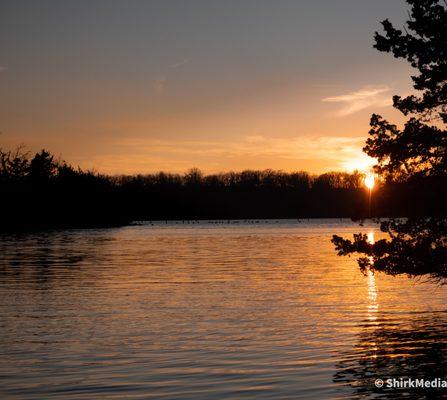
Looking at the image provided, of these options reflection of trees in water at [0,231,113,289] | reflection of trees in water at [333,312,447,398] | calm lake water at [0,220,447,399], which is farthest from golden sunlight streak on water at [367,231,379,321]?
reflection of trees in water at [0,231,113,289]

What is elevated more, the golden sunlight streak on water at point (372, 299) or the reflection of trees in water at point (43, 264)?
the reflection of trees in water at point (43, 264)

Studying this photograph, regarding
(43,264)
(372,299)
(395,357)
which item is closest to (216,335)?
(395,357)

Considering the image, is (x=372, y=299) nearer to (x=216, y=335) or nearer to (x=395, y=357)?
(x=216, y=335)

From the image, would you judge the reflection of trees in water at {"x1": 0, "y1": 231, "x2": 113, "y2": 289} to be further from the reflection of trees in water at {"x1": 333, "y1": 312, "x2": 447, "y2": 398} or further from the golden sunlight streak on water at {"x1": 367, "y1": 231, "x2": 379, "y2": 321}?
the reflection of trees in water at {"x1": 333, "y1": 312, "x2": 447, "y2": 398}

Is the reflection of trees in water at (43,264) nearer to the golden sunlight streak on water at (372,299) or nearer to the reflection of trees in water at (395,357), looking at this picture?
the golden sunlight streak on water at (372,299)

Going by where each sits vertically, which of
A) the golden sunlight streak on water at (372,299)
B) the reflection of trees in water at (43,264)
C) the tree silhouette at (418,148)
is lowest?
the golden sunlight streak on water at (372,299)

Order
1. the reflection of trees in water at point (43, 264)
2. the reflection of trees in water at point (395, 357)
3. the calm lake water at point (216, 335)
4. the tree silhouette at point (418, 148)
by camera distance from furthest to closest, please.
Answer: the reflection of trees in water at point (43, 264)
the tree silhouette at point (418, 148)
the calm lake water at point (216, 335)
the reflection of trees in water at point (395, 357)

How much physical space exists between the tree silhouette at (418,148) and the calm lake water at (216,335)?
104 inches

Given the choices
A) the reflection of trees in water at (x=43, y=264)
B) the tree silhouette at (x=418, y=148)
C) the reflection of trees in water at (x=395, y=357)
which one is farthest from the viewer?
the reflection of trees in water at (x=43, y=264)

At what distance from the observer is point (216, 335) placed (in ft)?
87.7

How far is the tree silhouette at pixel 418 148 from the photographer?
29.3 meters

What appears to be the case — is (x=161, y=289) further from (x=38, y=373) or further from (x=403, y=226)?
(x=38, y=373)

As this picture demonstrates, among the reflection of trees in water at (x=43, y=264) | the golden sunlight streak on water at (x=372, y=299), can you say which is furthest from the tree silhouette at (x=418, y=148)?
the reflection of trees in water at (x=43, y=264)

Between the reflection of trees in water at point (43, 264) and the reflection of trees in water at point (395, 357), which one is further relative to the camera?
the reflection of trees in water at point (43, 264)
